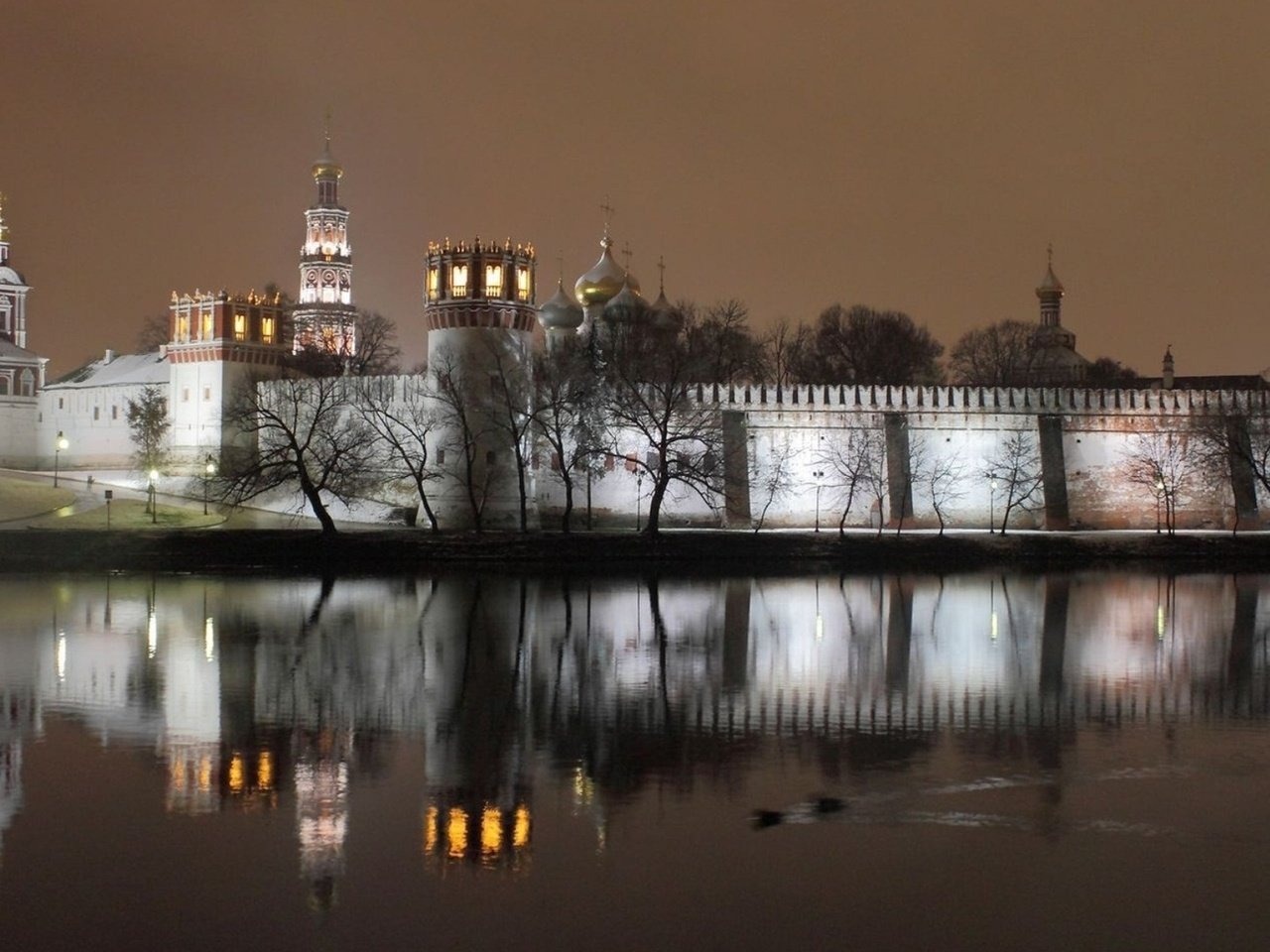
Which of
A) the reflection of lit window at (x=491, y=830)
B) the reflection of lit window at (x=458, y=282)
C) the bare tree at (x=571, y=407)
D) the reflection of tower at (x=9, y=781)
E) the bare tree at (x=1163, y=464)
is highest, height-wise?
the reflection of lit window at (x=458, y=282)

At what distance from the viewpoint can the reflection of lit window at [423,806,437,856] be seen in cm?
986

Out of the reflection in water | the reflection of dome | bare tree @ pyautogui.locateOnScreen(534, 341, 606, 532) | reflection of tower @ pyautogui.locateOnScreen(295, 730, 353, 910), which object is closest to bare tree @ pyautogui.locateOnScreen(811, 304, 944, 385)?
the reflection of dome

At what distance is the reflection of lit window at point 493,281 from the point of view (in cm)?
4003

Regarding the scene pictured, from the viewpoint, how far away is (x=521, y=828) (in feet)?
34.0

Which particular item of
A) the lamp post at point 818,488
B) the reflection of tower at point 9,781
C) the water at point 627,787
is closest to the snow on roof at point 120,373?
the lamp post at point 818,488

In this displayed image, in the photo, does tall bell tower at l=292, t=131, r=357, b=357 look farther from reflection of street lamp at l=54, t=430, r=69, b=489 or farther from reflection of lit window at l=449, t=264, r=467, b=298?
reflection of lit window at l=449, t=264, r=467, b=298

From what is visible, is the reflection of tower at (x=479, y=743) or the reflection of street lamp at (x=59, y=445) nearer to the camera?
the reflection of tower at (x=479, y=743)

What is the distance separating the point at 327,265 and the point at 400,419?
2749 centimetres

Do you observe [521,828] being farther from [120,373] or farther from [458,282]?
[120,373]

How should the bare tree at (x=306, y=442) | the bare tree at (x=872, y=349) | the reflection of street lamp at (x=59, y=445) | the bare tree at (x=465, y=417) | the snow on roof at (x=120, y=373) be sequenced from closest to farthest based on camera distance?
the bare tree at (x=306, y=442) < the bare tree at (x=465, y=417) < the reflection of street lamp at (x=59, y=445) < the snow on roof at (x=120, y=373) < the bare tree at (x=872, y=349)

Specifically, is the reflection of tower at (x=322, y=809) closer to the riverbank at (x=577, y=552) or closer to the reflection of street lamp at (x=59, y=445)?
the riverbank at (x=577, y=552)

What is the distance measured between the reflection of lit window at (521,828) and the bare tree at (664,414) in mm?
25415

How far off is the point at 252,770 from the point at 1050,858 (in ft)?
19.0

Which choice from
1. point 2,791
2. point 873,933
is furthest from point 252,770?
point 873,933
